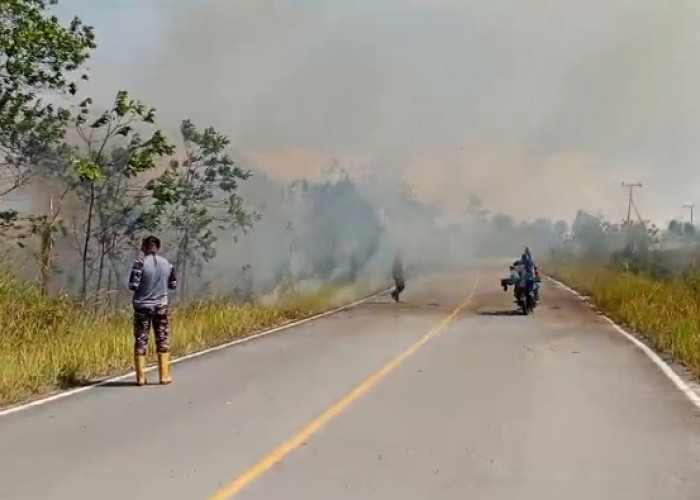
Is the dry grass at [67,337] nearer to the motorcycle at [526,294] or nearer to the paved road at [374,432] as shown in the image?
the paved road at [374,432]

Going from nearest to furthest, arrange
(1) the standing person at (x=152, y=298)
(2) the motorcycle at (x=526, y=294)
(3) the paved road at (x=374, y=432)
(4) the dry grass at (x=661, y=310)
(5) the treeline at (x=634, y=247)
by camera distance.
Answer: (3) the paved road at (x=374, y=432)
(1) the standing person at (x=152, y=298)
(4) the dry grass at (x=661, y=310)
(2) the motorcycle at (x=526, y=294)
(5) the treeline at (x=634, y=247)

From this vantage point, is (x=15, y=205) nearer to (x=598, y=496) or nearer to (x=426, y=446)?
(x=426, y=446)

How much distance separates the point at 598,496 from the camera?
26.1 feet

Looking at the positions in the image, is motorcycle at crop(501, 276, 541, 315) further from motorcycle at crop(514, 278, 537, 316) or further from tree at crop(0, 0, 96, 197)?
tree at crop(0, 0, 96, 197)

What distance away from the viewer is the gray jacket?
1476 cm

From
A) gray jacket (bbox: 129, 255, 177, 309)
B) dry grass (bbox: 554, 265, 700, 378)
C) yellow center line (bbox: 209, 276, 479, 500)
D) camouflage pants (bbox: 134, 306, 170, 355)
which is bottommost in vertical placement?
dry grass (bbox: 554, 265, 700, 378)

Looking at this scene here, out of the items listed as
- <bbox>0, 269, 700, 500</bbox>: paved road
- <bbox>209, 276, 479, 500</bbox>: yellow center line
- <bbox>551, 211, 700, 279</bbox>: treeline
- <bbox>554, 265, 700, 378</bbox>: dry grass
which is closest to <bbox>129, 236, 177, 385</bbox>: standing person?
<bbox>0, 269, 700, 500</bbox>: paved road

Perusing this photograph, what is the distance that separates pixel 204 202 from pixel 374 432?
2734 centimetres

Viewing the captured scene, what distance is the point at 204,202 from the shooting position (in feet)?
123

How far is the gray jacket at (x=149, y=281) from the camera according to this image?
48.4 ft

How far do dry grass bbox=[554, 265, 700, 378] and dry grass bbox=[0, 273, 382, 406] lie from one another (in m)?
8.29

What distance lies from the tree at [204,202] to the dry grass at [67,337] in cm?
1125

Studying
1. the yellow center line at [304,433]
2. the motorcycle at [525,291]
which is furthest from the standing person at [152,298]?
the motorcycle at [525,291]

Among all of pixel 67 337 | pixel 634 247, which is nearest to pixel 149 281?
pixel 67 337
